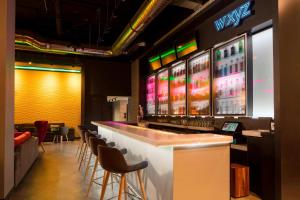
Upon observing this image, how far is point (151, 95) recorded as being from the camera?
8.24 m

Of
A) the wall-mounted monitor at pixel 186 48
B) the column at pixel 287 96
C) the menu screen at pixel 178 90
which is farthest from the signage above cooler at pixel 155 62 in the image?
the column at pixel 287 96

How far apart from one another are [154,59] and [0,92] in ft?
15.9

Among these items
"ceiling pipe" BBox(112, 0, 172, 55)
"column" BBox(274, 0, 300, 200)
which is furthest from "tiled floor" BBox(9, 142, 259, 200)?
"ceiling pipe" BBox(112, 0, 172, 55)

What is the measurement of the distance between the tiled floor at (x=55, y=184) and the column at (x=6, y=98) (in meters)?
0.36

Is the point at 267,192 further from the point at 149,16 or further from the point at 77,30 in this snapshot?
the point at 77,30

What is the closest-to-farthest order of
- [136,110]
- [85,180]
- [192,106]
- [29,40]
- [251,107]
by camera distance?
[251,107]
[85,180]
[192,106]
[29,40]
[136,110]

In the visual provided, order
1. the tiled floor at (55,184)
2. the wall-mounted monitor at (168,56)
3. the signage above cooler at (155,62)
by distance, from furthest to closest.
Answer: the signage above cooler at (155,62) < the wall-mounted monitor at (168,56) < the tiled floor at (55,184)

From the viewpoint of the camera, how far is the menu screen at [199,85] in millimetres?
4984

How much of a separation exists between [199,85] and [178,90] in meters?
1.07

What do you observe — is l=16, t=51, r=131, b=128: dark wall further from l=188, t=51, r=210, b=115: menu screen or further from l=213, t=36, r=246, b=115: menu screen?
l=213, t=36, r=246, b=115: menu screen

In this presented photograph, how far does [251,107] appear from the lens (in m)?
3.87

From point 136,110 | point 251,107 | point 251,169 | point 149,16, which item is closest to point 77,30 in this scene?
point 136,110

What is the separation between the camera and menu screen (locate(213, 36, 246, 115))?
157 inches

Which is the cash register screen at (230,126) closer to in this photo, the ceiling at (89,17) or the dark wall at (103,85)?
the ceiling at (89,17)
